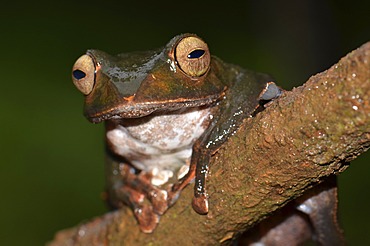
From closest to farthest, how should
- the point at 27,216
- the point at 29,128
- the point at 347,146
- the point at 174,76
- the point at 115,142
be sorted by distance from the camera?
the point at 347,146 < the point at 174,76 < the point at 115,142 < the point at 27,216 < the point at 29,128

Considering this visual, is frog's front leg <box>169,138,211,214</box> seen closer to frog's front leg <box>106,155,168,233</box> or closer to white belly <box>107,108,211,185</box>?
white belly <box>107,108,211,185</box>

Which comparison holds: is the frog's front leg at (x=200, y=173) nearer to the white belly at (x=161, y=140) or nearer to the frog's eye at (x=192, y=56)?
the white belly at (x=161, y=140)

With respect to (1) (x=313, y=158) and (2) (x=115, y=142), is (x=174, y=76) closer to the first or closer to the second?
(2) (x=115, y=142)

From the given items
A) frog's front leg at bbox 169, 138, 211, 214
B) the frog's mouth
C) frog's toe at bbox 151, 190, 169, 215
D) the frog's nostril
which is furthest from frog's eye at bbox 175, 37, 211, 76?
frog's toe at bbox 151, 190, 169, 215

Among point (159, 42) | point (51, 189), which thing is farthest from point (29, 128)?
point (159, 42)

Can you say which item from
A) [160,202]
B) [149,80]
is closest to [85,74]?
[149,80]

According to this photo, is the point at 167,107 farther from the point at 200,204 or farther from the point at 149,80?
the point at 200,204
